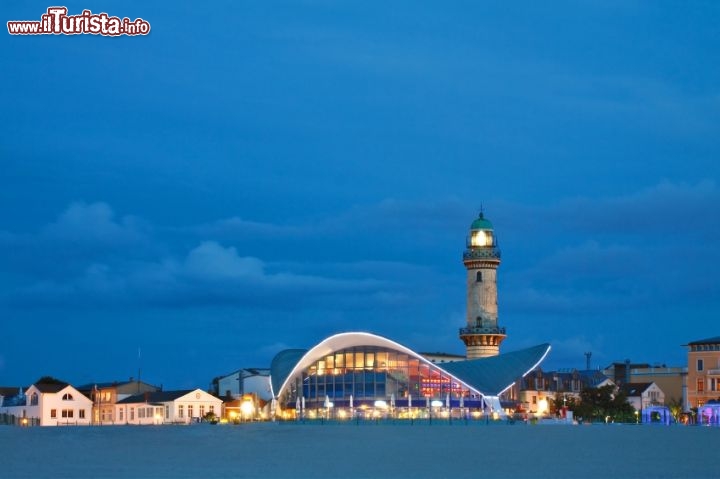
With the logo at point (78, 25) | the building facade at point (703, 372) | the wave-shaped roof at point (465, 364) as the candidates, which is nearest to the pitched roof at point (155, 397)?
the wave-shaped roof at point (465, 364)

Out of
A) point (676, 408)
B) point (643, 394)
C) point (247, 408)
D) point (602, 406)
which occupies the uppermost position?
point (643, 394)

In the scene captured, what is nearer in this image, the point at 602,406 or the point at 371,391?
the point at 371,391

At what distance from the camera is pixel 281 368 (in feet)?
320

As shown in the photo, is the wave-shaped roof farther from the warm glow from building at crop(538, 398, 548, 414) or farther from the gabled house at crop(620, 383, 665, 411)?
the gabled house at crop(620, 383, 665, 411)

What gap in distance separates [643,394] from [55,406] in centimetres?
4766

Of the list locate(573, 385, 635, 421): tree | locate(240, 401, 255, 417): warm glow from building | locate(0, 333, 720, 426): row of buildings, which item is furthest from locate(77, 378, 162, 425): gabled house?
locate(573, 385, 635, 421): tree

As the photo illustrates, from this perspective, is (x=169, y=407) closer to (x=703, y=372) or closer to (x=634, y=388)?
(x=634, y=388)

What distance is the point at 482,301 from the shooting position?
334 feet

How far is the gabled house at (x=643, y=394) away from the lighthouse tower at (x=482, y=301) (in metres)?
12.8

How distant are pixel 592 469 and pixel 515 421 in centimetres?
5358

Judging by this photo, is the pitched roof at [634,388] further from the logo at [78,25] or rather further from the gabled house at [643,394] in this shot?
the logo at [78,25]

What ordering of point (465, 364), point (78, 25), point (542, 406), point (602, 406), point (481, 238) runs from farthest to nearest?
point (481, 238) → point (542, 406) → point (602, 406) → point (465, 364) → point (78, 25)

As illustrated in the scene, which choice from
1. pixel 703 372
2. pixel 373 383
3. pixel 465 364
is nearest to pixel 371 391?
pixel 373 383

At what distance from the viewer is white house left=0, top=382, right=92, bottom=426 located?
100250mm
